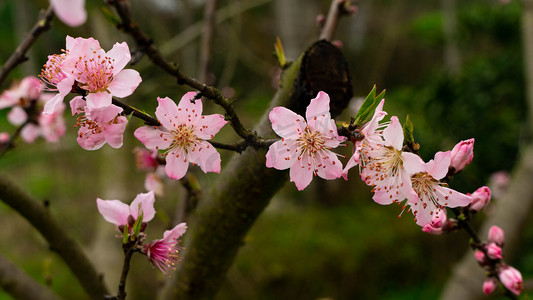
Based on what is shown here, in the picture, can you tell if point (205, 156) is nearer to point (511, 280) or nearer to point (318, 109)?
point (318, 109)

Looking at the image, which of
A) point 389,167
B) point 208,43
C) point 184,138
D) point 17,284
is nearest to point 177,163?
point 184,138

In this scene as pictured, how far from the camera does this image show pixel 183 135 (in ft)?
1.51

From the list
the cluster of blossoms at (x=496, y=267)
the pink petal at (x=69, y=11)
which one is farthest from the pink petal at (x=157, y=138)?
the cluster of blossoms at (x=496, y=267)

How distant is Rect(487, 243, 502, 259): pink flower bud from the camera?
0.53 meters

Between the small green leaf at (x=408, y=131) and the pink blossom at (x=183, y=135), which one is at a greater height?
the pink blossom at (x=183, y=135)

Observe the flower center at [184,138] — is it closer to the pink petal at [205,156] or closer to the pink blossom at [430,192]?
the pink petal at [205,156]

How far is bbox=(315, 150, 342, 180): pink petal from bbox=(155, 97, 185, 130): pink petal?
165 mm

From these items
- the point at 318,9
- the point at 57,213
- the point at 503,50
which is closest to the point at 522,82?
the point at 503,50

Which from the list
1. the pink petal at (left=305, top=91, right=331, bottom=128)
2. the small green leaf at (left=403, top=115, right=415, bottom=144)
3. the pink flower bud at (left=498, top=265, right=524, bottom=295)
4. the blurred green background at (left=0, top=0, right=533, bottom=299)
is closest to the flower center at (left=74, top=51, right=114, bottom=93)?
the pink petal at (left=305, top=91, right=331, bottom=128)

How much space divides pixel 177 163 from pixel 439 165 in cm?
28

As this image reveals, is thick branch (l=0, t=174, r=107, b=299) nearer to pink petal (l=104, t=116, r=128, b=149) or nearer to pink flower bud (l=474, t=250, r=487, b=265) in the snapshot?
pink petal (l=104, t=116, r=128, b=149)

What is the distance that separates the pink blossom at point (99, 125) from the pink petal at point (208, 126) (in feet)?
0.27

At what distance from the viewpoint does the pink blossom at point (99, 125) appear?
0.39 metres

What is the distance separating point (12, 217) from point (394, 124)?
11.3 feet
